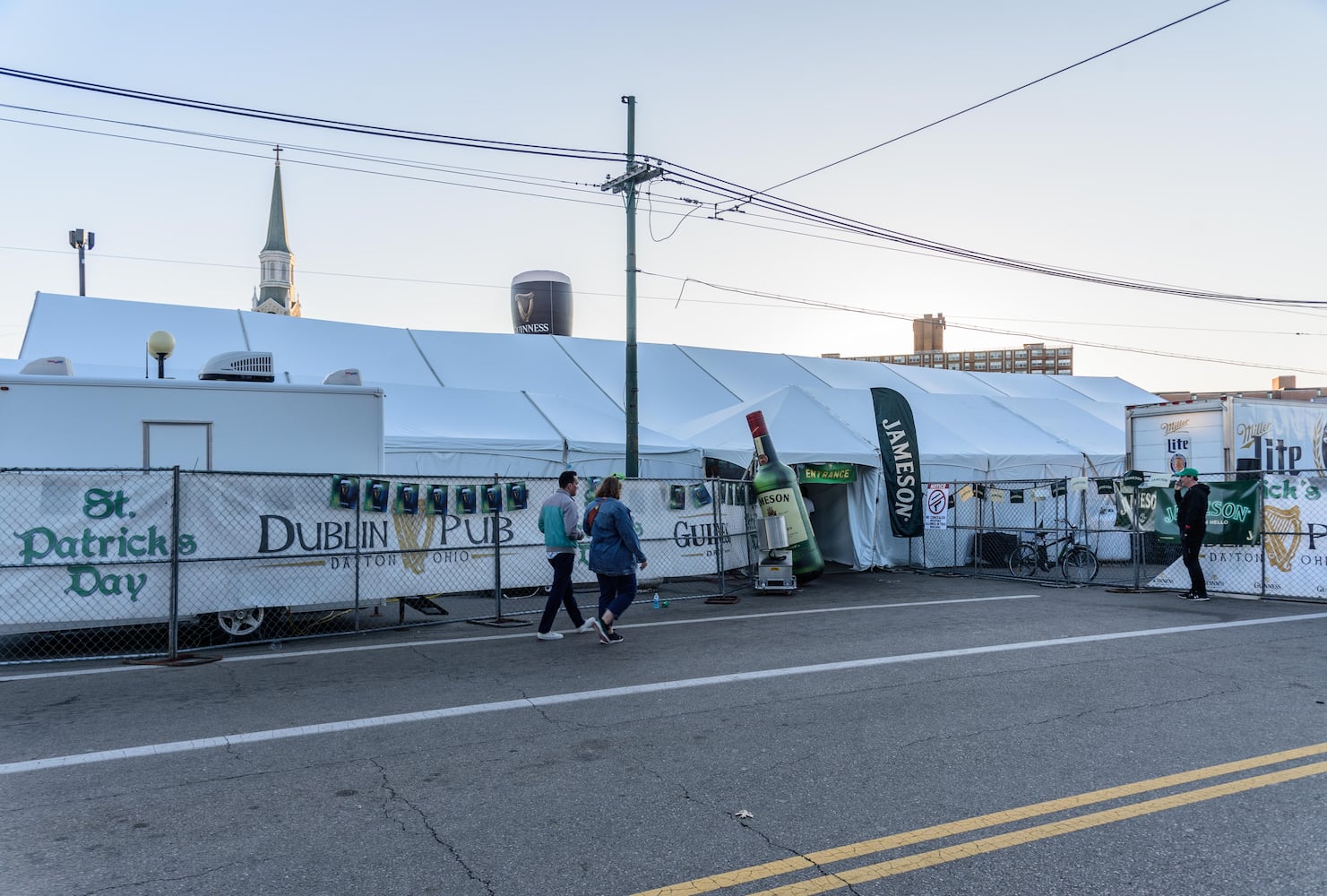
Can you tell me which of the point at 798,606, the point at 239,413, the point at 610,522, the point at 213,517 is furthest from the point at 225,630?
the point at 798,606

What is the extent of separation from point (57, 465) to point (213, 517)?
1.74 m

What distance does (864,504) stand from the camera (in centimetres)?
1891

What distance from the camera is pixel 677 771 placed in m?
5.20

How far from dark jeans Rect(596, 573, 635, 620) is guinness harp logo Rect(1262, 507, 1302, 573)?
971 centimetres

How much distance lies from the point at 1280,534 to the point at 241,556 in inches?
540

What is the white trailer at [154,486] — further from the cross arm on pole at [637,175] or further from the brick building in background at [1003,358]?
the brick building in background at [1003,358]

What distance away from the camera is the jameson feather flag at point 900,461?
1777cm

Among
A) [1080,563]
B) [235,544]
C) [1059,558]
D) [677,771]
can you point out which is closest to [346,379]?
[235,544]

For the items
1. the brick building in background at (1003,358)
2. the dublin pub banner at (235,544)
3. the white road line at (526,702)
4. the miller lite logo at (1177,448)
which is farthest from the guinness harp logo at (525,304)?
the brick building in background at (1003,358)

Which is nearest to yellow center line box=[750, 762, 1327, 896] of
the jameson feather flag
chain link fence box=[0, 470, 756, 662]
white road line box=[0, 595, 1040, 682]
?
white road line box=[0, 595, 1040, 682]

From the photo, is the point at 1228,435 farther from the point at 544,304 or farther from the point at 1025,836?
the point at 544,304

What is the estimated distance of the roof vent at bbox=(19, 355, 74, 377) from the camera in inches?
389

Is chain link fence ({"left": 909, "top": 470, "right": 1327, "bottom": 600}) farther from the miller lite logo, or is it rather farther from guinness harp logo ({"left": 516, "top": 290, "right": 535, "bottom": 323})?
guinness harp logo ({"left": 516, "top": 290, "right": 535, "bottom": 323})

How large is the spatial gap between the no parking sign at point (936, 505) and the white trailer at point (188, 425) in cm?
1157
